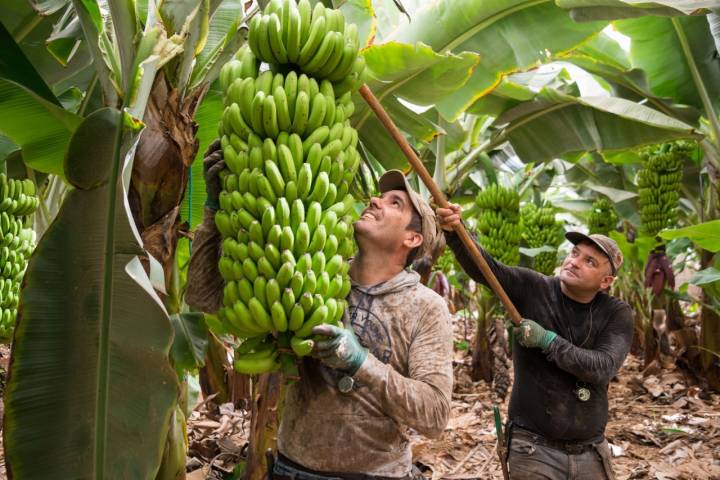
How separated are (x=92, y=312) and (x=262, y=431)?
1485 millimetres

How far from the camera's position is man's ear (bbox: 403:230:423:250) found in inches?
73.2

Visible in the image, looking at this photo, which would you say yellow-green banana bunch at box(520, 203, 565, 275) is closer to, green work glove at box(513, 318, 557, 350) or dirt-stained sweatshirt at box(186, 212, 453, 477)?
green work glove at box(513, 318, 557, 350)

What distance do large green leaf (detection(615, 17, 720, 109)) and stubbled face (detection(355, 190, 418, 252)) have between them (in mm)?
3863

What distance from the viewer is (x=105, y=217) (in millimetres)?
1428

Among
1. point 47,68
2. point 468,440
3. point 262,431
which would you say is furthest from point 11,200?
point 468,440

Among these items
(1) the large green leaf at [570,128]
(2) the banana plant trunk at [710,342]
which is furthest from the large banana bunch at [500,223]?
(2) the banana plant trunk at [710,342]

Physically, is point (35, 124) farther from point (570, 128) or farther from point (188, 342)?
point (570, 128)

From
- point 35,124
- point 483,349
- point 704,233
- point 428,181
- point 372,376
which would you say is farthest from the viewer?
point 483,349

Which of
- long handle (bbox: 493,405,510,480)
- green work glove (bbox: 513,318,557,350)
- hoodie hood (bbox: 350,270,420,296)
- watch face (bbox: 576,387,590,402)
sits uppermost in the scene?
hoodie hood (bbox: 350,270,420,296)

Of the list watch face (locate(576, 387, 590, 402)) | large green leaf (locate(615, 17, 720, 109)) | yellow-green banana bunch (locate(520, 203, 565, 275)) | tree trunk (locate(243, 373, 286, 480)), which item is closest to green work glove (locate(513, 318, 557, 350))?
watch face (locate(576, 387, 590, 402))

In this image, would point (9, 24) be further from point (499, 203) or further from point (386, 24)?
point (499, 203)

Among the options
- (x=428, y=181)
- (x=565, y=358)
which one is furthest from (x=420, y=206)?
(x=565, y=358)

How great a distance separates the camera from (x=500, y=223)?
5.84 m

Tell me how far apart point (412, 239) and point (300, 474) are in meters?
0.74
